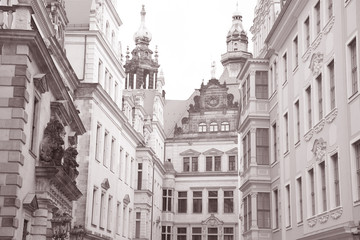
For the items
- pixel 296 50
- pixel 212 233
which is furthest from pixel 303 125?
pixel 212 233

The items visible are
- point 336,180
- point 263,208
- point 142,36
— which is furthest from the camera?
point 142,36

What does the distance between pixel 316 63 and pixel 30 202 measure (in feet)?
37.2

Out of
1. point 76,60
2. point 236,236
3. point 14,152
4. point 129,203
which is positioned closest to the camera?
point 14,152

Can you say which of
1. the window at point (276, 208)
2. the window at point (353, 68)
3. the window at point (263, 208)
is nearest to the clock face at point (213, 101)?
the window at point (263, 208)

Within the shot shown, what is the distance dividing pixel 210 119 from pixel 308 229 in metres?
41.3

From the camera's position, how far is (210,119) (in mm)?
64438

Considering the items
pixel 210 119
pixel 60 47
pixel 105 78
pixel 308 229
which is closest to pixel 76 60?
pixel 105 78

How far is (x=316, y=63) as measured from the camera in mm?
22828

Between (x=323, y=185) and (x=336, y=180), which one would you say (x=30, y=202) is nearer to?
(x=336, y=180)

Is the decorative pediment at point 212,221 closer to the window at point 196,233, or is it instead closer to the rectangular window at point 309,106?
the window at point 196,233

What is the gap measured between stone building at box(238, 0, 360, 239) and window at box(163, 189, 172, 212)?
29447mm

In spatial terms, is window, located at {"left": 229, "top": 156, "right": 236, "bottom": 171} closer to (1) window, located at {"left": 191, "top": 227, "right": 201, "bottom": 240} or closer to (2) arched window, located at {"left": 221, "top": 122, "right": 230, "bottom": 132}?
(2) arched window, located at {"left": 221, "top": 122, "right": 230, "bottom": 132}

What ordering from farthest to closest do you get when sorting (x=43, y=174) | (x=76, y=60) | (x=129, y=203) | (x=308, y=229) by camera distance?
1. (x=129, y=203)
2. (x=76, y=60)
3. (x=308, y=229)
4. (x=43, y=174)

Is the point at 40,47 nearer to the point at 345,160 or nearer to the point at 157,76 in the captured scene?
the point at 345,160
